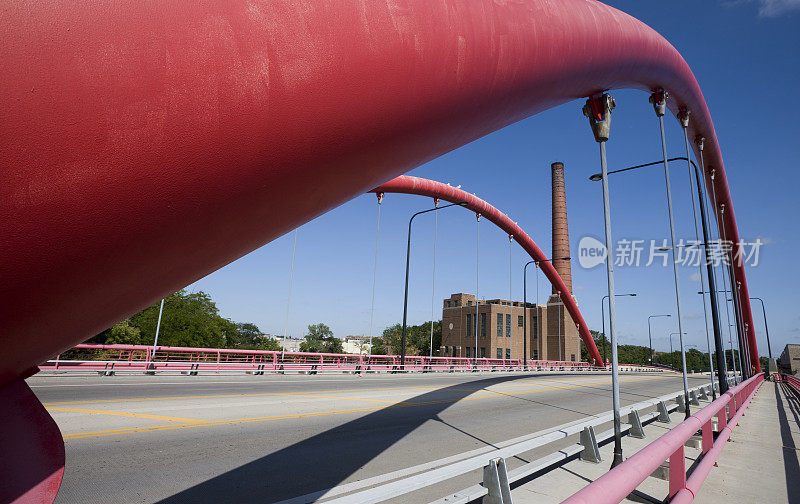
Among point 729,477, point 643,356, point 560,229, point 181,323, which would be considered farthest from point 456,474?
point 643,356

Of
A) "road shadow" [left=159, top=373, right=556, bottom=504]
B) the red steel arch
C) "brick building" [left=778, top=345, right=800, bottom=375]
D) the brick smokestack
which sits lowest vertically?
"road shadow" [left=159, top=373, right=556, bottom=504]

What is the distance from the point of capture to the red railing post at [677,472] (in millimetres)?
4367

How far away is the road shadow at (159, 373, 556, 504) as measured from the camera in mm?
4707

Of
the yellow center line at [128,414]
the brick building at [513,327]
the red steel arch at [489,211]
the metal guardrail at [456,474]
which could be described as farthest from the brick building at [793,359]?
the yellow center line at [128,414]

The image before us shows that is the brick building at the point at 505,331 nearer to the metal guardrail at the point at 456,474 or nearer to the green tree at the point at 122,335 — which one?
the green tree at the point at 122,335

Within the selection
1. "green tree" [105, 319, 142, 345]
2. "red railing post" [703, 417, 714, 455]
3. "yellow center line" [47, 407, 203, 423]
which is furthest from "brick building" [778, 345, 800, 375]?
"green tree" [105, 319, 142, 345]

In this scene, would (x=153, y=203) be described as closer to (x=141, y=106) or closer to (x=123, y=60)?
(x=141, y=106)

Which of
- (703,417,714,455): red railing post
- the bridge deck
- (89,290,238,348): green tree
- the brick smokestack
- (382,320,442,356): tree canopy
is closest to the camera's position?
the bridge deck

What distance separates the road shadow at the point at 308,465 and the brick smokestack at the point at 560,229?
5232 centimetres

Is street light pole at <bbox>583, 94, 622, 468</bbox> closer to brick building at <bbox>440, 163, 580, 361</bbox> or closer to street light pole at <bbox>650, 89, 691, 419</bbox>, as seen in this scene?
street light pole at <bbox>650, 89, 691, 419</bbox>

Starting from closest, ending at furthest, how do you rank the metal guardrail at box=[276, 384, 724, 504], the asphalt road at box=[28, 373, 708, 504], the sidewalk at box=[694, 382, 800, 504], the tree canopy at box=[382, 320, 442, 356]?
the metal guardrail at box=[276, 384, 724, 504], the asphalt road at box=[28, 373, 708, 504], the sidewalk at box=[694, 382, 800, 504], the tree canopy at box=[382, 320, 442, 356]

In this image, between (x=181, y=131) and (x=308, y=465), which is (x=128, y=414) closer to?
(x=308, y=465)

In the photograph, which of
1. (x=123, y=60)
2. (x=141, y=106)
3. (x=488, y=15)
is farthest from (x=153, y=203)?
(x=488, y=15)

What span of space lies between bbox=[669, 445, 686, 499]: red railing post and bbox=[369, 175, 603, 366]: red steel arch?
46.1 ft
